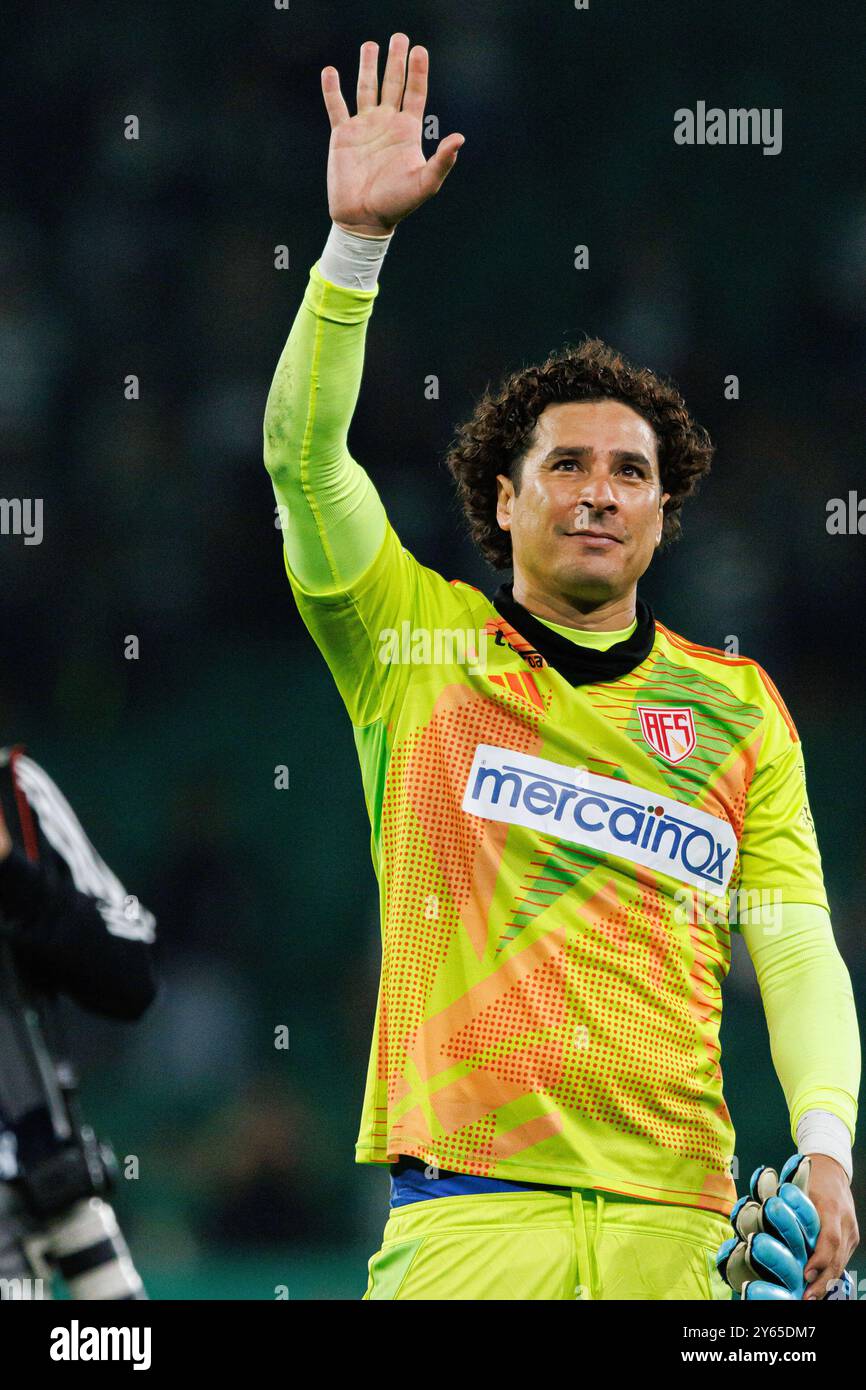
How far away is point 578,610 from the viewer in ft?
9.68

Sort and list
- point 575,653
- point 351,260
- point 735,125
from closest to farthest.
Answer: point 351,260, point 575,653, point 735,125

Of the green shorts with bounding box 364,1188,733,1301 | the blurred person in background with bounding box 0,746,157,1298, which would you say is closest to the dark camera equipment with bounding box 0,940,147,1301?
the blurred person in background with bounding box 0,746,157,1298

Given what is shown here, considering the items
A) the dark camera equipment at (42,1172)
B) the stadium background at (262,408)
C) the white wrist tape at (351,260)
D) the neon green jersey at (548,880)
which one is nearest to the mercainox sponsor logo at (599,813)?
the neon green jersey at (548,880)

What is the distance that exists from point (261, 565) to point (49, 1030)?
4.35 metres

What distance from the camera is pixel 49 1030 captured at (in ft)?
6.19

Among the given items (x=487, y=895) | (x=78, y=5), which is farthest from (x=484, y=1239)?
(x=78, y=5)

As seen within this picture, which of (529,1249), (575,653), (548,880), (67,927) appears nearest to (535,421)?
(575,653)

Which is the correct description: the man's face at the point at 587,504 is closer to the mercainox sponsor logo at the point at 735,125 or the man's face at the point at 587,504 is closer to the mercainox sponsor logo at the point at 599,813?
the mercainox sponsor logo at the point at 599,813

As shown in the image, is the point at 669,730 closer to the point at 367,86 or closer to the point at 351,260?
the point at 351,260

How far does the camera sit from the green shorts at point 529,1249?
8.29 feet

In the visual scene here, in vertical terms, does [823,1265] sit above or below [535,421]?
below

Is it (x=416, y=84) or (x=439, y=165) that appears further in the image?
(x=416, y=84)

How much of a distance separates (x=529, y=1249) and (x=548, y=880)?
21.5 inches

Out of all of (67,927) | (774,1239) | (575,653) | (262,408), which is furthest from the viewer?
(262,408)
